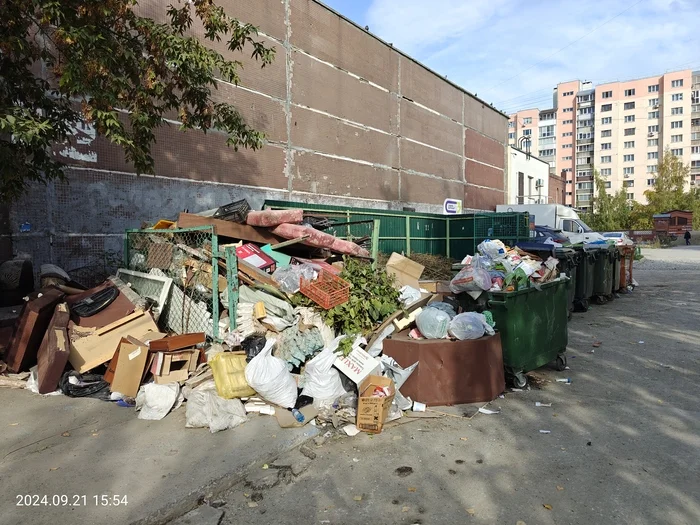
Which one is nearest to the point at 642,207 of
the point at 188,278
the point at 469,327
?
the point at 469,327

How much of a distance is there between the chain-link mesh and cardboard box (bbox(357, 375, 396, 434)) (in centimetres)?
187

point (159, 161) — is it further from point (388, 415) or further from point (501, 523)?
point (501, 523)

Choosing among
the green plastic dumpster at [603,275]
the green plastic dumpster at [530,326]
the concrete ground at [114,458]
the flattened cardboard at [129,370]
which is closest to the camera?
the concrete ground at [114,458]

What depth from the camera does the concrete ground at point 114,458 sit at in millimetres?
2752

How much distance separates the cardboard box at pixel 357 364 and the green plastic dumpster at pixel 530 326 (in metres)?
1.46

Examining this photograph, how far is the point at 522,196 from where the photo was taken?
3266 cm

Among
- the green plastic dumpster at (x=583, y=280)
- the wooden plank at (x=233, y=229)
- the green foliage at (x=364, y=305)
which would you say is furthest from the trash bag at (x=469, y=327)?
the green plastic dumpster at (x=583, y=280)

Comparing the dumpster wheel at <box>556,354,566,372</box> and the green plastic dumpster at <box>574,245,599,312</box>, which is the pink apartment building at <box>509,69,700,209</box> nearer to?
the green plastic dumpster at <box>574,245,599,312</box>

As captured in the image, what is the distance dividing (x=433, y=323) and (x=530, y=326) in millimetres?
1237

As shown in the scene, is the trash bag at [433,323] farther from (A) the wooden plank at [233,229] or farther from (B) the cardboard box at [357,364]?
(A) the wooden plank at [233,229]

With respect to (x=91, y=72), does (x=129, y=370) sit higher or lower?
lower

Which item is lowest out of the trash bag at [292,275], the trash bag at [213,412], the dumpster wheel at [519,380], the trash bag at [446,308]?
the dumpster wheel at [519,380]

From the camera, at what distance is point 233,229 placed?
5.96 m

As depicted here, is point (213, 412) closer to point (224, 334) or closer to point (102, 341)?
point (224, 334)
